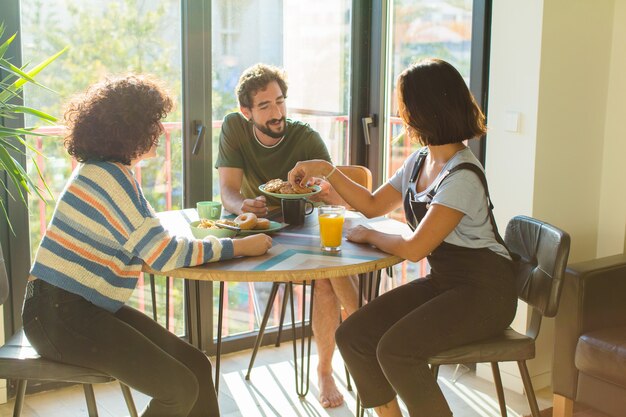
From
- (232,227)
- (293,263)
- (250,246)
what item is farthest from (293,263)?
(232,227)

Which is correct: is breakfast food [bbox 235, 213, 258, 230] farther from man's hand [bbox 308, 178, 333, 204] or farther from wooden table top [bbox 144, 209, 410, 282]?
man's hand [bbox 308, 178, 333, 204]

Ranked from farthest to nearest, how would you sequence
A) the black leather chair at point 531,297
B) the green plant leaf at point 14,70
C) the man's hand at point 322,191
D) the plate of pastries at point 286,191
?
the man's hand at point 322,191 < the plate of pastries at point 286,191 < the green plant leaf at point 14,70 < the black leather chair at point 531,297

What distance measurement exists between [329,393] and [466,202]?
126 centimetres

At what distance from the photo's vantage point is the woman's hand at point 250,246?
221cm

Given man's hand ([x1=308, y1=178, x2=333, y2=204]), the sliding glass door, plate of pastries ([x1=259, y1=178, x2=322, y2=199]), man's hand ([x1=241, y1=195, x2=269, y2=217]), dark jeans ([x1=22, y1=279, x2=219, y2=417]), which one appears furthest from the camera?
the sliding glass door

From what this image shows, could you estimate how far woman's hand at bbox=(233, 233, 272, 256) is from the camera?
7.26ft

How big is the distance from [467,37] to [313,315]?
1.39 m

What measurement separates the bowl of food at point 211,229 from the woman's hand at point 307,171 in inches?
13.7

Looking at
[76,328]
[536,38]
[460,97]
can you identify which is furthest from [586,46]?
[76,328]

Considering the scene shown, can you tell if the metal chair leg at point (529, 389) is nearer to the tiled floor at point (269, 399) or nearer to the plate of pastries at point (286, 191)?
the tiled floor at point (269, 399)

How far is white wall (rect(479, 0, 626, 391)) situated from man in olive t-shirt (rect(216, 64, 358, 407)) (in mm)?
732

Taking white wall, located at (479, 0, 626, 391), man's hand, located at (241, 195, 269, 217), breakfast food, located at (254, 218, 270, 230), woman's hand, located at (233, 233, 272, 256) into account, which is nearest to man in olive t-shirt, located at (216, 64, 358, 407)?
man's hand, located at (241, 195, 269, 217)

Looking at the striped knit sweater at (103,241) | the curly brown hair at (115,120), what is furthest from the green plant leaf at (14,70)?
the striped knit sweater at (103,241)

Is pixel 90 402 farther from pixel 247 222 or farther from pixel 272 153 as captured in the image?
pixel 272 153
